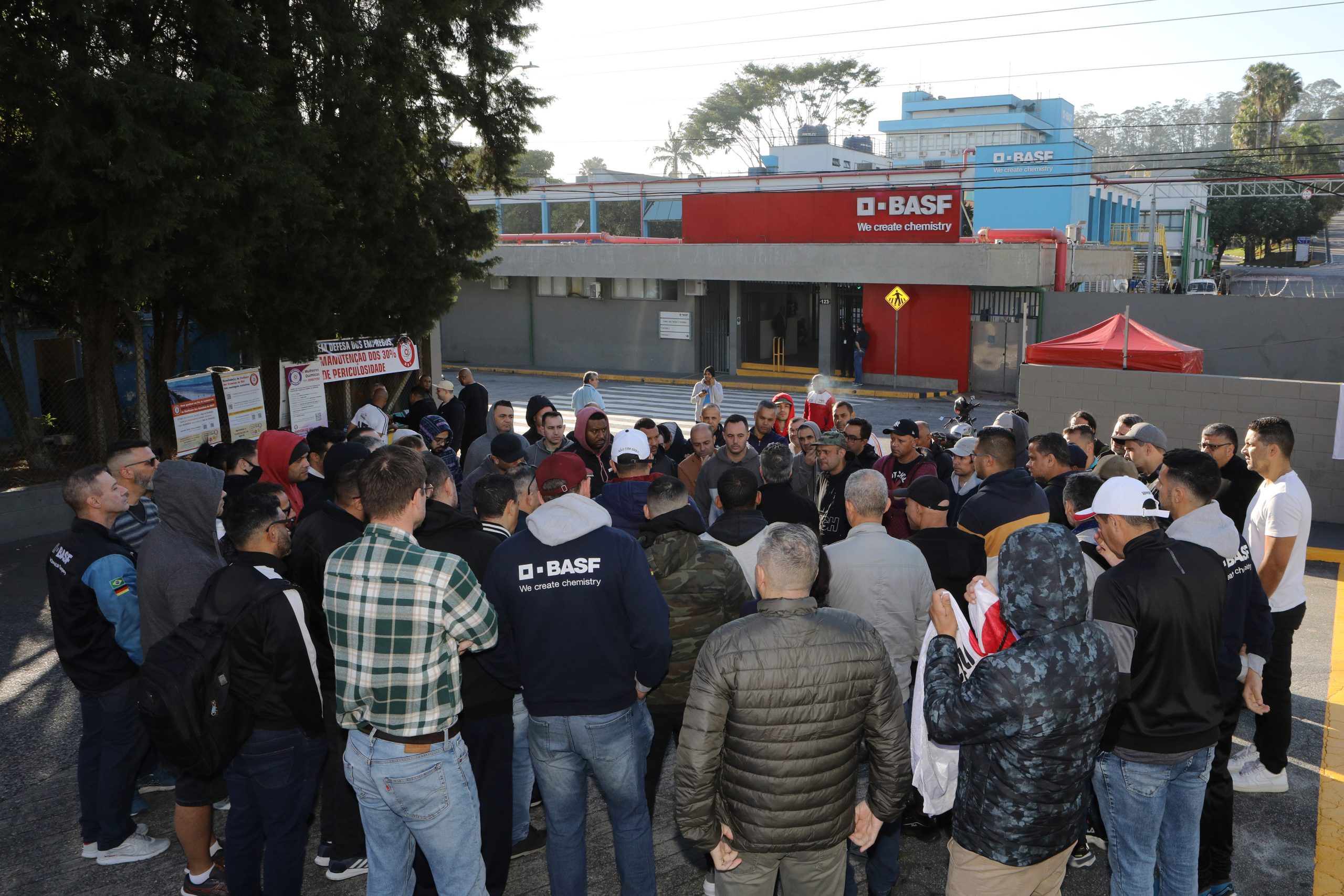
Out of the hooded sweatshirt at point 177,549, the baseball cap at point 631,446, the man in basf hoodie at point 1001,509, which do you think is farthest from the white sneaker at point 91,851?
the man in basf hoodie at point 1001,509

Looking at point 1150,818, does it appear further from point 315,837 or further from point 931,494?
point 315,837

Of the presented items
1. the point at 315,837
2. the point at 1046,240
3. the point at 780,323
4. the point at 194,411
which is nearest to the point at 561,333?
the point at 780,323

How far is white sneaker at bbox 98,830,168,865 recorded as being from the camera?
4797 mm

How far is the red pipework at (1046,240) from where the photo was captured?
2512 centimetres

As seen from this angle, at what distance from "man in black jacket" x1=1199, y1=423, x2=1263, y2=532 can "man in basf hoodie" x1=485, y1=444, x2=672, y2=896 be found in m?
4.52

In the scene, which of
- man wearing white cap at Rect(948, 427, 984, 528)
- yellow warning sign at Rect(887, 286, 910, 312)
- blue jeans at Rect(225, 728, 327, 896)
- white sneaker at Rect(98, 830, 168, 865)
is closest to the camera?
blue jeans at Rect(225, 728, 327, 896)

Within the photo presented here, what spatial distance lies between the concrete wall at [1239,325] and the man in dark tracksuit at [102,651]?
74.7 feet

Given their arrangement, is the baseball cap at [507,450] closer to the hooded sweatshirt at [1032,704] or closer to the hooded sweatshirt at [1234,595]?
the hooded sweatshirt at [1032,704]

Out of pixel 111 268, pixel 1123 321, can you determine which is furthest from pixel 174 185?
pixel 1123 321

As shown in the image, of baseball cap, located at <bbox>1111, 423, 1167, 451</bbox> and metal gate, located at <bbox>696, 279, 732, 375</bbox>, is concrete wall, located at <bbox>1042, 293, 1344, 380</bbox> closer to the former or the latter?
metal gate, located at <bbox>696, 279, 732, 375</bbox>

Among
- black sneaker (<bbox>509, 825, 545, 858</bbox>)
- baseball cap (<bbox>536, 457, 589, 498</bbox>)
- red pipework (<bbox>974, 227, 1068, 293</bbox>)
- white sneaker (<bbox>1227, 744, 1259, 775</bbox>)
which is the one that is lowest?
black sneaker (<bbox>509, 825, 545, 858</bbox>)

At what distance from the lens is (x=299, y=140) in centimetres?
1095

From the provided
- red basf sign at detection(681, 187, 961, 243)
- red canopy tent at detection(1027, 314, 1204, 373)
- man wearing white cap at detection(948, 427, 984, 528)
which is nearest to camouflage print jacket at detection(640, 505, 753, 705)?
man wearing white cap at detection(948, 427, 984, 528)

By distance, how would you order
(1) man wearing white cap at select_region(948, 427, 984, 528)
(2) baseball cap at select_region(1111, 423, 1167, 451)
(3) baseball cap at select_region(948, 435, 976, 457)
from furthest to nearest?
(3) baseball cap at select_region(948, 435, 976, 457) → (1) man wearing white cap at select_region(948, 427, 984, 528) → (2) baseball cap at select_region(1111, 423, 1167, 451)
